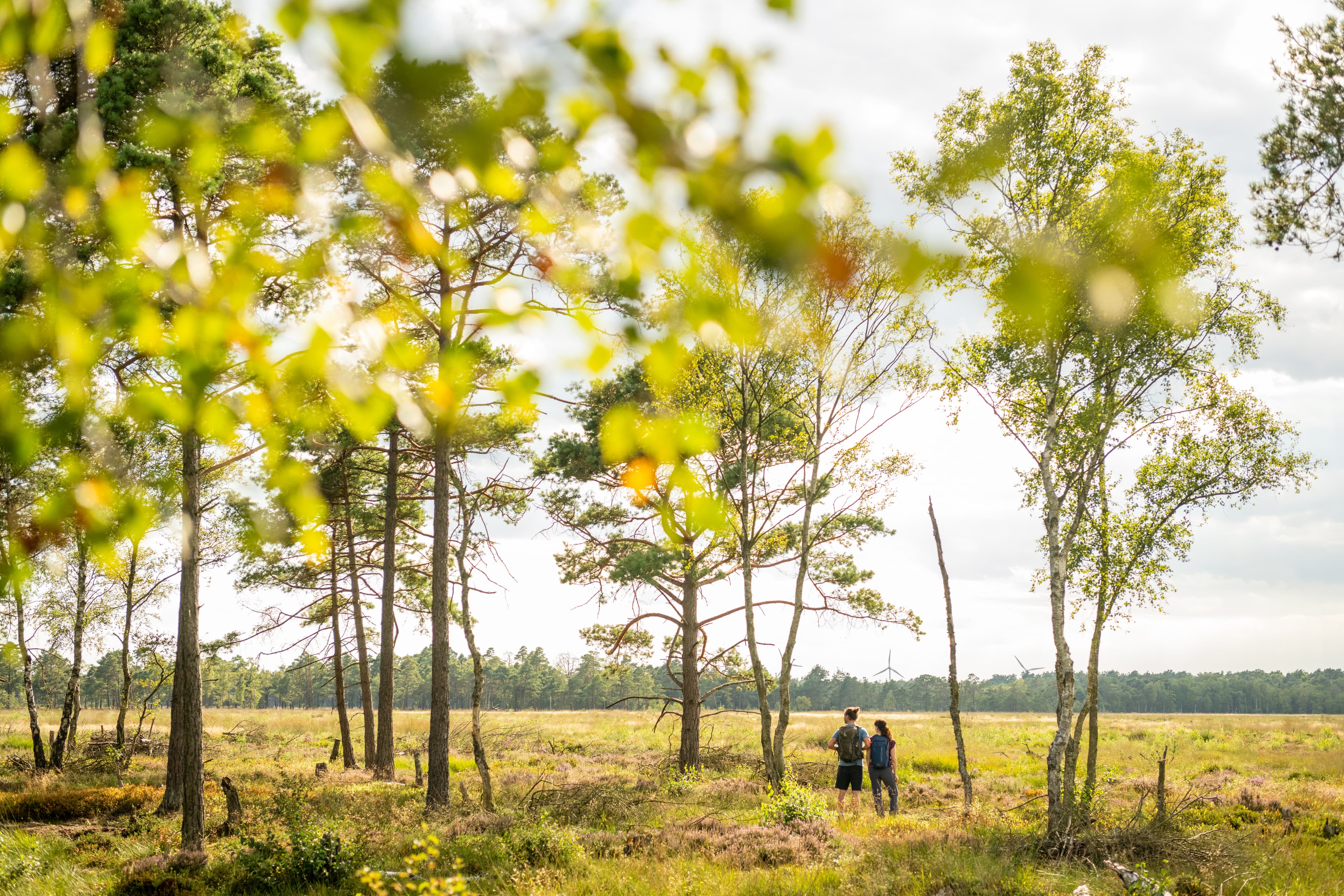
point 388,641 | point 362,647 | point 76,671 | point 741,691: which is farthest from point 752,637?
point 741,691

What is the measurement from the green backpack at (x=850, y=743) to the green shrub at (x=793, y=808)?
1.27 metres

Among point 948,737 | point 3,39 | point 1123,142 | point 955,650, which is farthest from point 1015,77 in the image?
point 948,737

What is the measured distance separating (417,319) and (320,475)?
17455 mm

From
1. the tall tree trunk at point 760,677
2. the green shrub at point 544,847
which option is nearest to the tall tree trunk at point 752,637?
the tall tree trunk at point 760,677

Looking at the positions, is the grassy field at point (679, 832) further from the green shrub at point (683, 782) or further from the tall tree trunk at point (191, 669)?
the tall tree trunk at point (191, 669)

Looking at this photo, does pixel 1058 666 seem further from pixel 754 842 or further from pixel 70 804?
pixel 70 804

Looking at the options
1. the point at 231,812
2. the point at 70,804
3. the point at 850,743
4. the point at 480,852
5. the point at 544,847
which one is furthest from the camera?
the point at 70,804

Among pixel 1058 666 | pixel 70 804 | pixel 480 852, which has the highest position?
pixel 1058 666

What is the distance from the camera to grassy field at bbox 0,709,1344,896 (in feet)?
25.9

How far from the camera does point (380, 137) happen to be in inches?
53.1

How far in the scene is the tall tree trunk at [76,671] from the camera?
720 inches

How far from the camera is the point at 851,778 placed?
12250 mm

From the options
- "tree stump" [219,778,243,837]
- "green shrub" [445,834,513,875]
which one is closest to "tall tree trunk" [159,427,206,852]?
"tree stump" [219,778,243,837]

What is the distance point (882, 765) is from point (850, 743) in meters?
0.81
